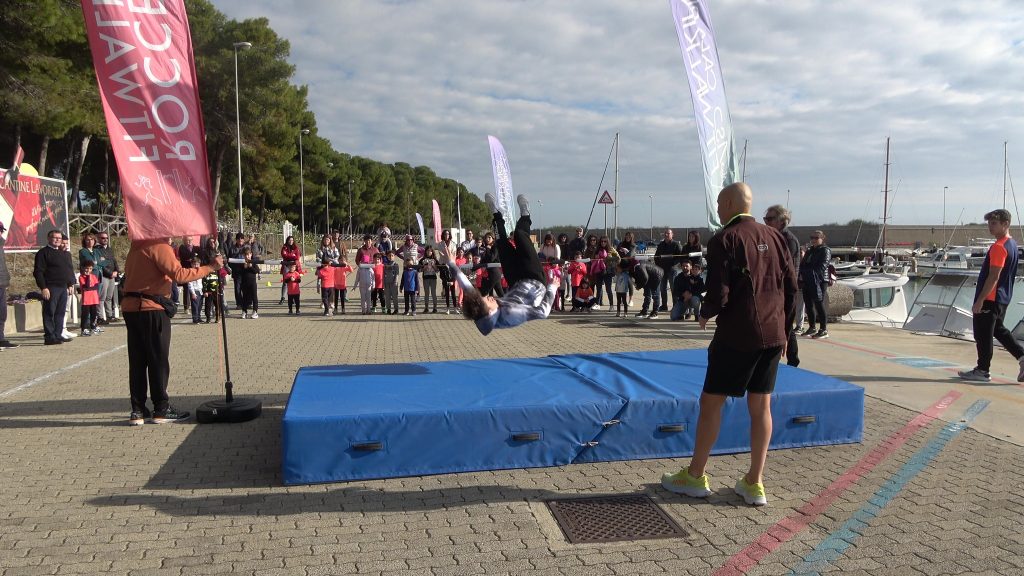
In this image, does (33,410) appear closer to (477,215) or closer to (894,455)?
(894,455)

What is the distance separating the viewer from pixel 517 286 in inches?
239

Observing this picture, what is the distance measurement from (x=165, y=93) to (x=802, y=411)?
627 cm

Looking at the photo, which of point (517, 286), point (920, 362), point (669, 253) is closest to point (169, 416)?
point (517, 286)

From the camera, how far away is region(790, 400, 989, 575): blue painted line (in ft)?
11.9

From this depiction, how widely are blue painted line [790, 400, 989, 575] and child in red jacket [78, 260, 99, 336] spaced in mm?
13108

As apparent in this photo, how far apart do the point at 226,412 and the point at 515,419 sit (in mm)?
3115

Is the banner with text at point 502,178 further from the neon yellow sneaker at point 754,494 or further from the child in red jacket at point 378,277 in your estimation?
the neon yellow sneaker at point 754,494

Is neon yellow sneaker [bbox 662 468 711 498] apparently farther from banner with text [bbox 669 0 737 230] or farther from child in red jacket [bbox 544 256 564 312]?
child in red jacket [bbox 544 256 564 312]

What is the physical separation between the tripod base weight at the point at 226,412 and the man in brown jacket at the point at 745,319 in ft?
13.9

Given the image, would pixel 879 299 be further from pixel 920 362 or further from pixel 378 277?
pixel 378 277

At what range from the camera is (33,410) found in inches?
273

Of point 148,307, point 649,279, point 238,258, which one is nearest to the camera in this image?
point 148,307

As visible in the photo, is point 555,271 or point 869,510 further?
point 555,271

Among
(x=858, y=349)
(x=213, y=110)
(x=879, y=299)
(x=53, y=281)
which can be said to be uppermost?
(x=213, y=110)
